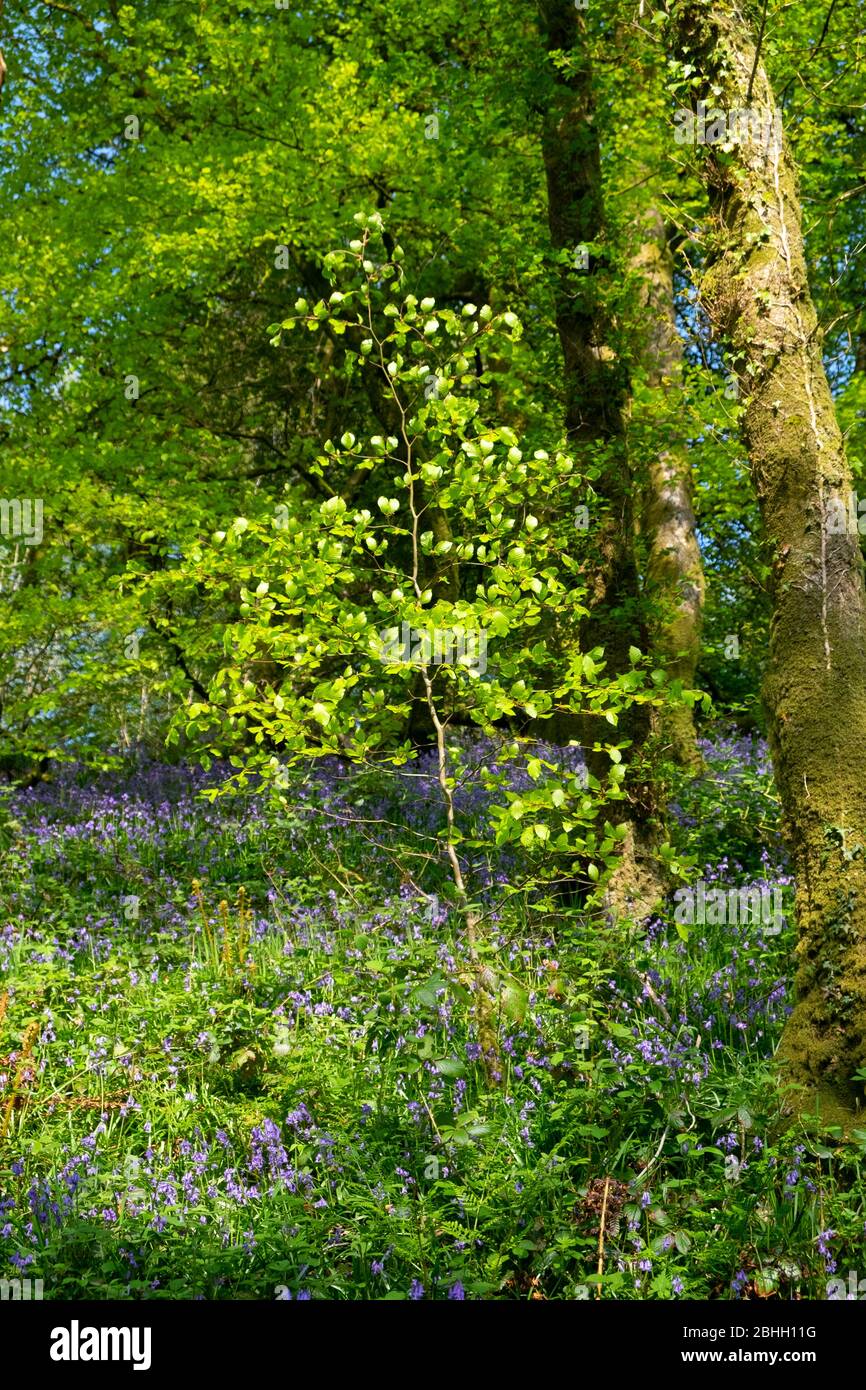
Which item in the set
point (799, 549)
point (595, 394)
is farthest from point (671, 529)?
point (799, 549)

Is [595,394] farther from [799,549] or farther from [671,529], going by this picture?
[671,529]

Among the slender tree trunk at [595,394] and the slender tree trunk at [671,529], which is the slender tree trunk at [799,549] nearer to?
the slender tree trunk at [595,394]

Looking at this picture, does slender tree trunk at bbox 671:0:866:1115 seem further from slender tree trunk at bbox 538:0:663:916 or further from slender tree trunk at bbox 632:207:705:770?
slender tree trunk at bbox 632:207:705:770

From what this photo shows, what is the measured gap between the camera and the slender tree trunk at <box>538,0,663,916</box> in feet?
22.9

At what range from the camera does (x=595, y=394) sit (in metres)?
7.19

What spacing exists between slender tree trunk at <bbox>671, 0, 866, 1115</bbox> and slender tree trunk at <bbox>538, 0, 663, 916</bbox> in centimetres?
206

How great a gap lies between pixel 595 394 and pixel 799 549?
9.81 ft

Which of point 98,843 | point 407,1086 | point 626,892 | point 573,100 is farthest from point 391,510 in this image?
point 98,843

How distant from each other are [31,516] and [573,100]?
5.93m

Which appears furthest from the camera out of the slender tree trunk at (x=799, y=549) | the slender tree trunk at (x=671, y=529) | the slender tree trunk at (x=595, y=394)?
the slender tree trunk at (x=671, y=529)

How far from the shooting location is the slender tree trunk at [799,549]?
13.8 feet

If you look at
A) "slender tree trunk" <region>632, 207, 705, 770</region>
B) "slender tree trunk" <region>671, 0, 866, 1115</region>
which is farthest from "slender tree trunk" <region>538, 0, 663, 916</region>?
"slender tree trunk" <region>632, 207, 705, 770</region>

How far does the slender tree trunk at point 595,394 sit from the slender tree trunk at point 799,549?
2057mm

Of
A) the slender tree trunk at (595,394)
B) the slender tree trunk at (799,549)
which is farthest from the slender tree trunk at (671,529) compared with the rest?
the slender tree trunk at (799,549)
